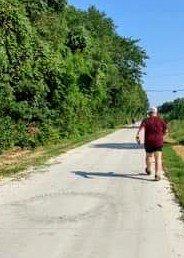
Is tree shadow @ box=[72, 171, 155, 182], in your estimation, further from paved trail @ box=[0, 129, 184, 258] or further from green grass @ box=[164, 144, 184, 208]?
green grass @ box=[164, 144, 184, 208]

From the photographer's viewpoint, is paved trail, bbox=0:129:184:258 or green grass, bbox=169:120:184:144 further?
green grass, bbox=169:120:184:144

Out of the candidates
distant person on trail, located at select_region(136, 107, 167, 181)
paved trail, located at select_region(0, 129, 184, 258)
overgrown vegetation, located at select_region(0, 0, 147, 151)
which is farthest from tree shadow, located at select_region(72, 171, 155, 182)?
overgrown vegetation, located at select_region(0, 0, 147, 151)

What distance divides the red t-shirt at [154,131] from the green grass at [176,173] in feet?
3.22

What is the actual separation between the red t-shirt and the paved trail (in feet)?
3.01

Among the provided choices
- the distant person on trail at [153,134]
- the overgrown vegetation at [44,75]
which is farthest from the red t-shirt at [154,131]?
the overgrown vegetation at [44,75]

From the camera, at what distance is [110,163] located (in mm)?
20734

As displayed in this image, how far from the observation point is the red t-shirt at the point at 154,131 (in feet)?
53.0

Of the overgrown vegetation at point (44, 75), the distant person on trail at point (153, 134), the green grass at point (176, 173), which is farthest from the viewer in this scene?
the overgrown vegetation at point (44, 75)

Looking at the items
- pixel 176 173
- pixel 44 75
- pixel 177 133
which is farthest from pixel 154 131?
pixel 177 133

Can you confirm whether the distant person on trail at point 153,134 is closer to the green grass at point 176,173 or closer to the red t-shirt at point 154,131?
the red t-shirt at point 154,131

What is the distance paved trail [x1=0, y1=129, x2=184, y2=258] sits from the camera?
8.23m

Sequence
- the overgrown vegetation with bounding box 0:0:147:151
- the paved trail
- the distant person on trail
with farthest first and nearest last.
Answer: the overgrown vegetation with bounding box 0:0:147:151 < the distant person on trail < the paved trail

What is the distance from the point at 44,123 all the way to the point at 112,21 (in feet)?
192

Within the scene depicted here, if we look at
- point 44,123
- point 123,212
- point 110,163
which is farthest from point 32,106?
point 123,212
